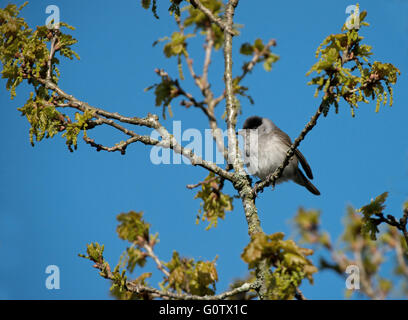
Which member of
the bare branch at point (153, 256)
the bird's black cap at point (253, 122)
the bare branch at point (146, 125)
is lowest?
the bare branch at point (153, 256)

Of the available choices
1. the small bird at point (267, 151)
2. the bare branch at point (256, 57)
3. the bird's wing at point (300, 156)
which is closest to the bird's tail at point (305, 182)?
the small bird at point (267, 151)

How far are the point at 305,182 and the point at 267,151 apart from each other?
1.57 metres

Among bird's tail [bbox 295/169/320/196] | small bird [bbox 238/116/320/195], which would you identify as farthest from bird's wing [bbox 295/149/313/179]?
bird's tail [bbox 295/169/320/196]

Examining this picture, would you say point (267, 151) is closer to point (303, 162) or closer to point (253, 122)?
point (303, 162)

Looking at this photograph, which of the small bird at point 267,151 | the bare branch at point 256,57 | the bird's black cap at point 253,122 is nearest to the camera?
the bare branch at point 256,57

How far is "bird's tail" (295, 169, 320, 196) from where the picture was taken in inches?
353

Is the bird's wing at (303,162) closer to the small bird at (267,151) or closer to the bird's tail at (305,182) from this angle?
the small bird at (267,151)

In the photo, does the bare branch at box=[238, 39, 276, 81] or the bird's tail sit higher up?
the bare branch at box=[238, 39, 276, 81]

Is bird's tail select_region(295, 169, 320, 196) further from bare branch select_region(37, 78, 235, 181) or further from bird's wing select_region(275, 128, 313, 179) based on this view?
bare branch select_region(37, 78, 235, 181)

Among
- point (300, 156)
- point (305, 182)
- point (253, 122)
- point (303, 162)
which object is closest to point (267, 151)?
point (300, 156)

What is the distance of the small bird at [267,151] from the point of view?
7844 mm

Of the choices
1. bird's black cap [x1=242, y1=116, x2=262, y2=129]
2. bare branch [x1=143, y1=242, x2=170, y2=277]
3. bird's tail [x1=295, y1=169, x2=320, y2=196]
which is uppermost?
bird's black cap [x1=242, y1=116, x2=262, y2=129]
